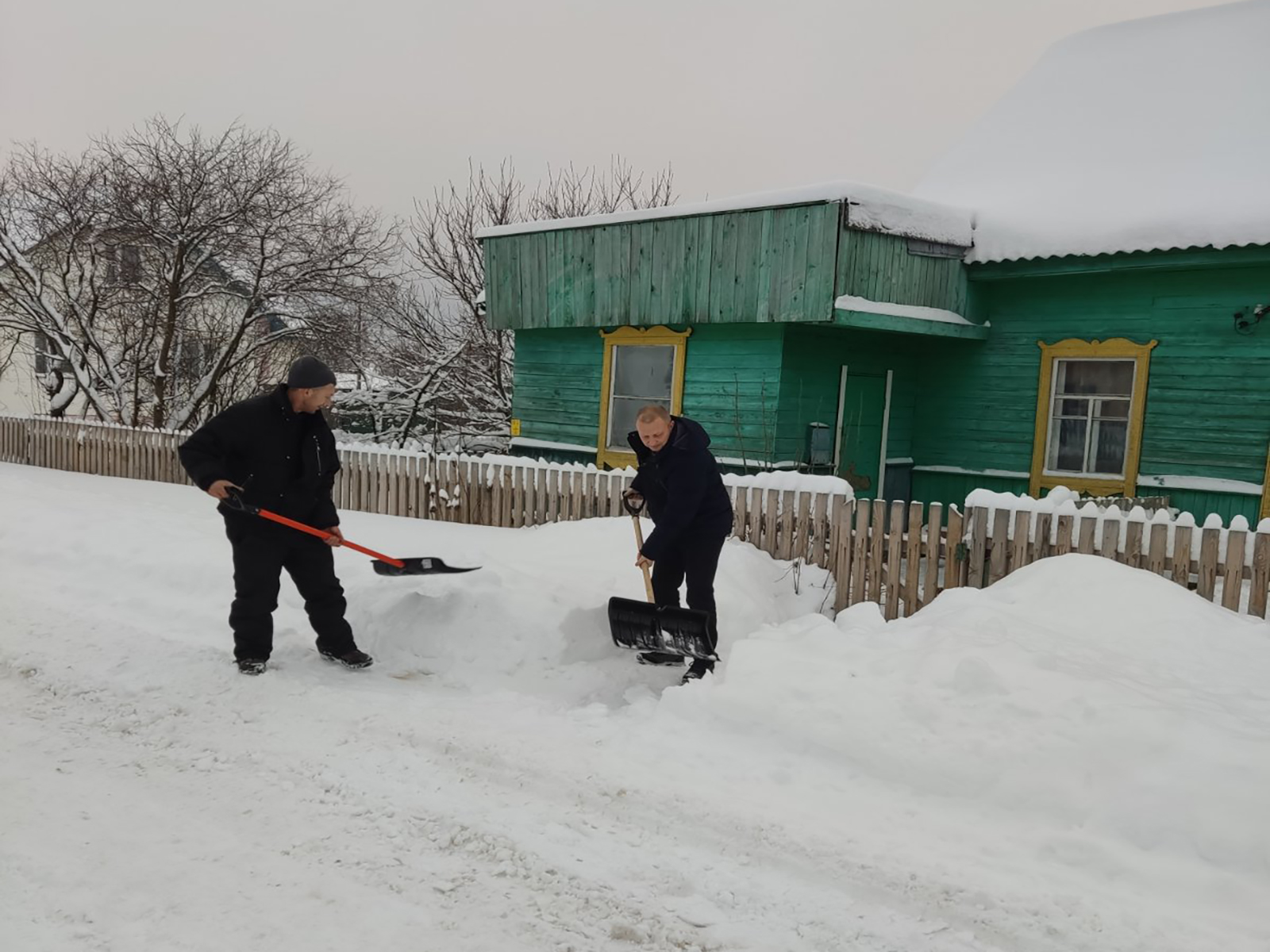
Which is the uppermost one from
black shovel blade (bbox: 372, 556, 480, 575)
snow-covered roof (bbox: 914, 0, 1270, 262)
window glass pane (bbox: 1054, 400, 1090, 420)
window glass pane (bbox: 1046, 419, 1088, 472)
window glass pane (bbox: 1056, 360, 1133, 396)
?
snow-covered roof (bbox: 914, 0, 1270, 262)

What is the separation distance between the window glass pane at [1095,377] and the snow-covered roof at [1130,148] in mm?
1442

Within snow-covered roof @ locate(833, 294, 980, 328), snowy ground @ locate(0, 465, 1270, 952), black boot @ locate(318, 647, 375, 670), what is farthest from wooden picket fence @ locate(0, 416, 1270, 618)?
black boot @ locate(318, 647, 375, 670)

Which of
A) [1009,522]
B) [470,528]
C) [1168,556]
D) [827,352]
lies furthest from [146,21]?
[1168,556]

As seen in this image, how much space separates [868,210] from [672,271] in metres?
2.48

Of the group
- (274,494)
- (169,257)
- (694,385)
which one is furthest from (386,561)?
(169,257)

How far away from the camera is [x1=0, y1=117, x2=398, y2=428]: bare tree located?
16484mm

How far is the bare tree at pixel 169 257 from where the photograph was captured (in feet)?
54.1

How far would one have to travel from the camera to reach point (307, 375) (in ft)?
16.9

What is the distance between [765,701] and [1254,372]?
27.4 ft

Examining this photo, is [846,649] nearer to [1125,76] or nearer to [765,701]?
→ [765,701]

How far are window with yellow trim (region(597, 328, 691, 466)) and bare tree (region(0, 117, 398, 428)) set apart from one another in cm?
769

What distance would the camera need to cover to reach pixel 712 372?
11.4 m

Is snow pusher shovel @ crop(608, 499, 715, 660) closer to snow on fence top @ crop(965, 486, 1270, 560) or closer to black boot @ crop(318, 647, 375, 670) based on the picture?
black boot @ crop(318, 647, 375, 670)

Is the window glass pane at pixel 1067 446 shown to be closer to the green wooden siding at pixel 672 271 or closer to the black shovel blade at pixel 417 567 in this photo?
the green wooden siding at pixel 672 271
